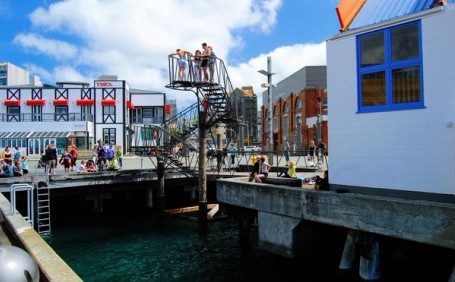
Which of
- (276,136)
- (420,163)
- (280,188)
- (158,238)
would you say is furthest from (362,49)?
(276,136)

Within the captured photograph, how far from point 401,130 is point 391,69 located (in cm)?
135

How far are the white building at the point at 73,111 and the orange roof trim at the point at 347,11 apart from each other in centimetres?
4555

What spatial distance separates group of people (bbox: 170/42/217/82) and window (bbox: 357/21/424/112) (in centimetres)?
796

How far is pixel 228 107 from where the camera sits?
56.2 feet

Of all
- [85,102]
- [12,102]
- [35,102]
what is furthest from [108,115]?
[12,102]

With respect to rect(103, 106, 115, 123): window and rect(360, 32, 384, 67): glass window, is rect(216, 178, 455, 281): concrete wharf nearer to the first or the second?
rect(360, 32, 384, 67): glass window

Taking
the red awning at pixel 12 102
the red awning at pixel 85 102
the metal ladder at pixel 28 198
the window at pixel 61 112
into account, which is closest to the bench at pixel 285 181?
the metal ladder at pixel 28 198

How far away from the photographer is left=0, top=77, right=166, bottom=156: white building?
5066cm

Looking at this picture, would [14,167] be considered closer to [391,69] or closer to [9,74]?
[391,69]

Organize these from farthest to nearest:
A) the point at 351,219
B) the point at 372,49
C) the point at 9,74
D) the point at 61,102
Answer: the point at 9,74
the point at 61,102
the point at 372,49
the point at 351,219

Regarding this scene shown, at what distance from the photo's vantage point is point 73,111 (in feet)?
179

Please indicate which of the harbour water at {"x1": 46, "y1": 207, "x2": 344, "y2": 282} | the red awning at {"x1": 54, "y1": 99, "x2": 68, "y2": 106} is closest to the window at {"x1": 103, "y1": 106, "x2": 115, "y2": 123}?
the red awning at {"x1": 54, "y1": 99, "x2": 68, "y2": 106}

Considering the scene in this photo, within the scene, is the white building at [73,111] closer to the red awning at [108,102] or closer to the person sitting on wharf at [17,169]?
the red awning at [108,102]

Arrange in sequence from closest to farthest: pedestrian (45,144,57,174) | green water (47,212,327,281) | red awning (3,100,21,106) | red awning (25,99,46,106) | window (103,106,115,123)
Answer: green water (47,212,327,281), pedestrian (45,144,57,174), red awning (3,100,21,106), red awning (25,99,46,106), window (103,106,115,123)
